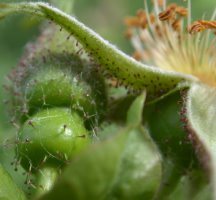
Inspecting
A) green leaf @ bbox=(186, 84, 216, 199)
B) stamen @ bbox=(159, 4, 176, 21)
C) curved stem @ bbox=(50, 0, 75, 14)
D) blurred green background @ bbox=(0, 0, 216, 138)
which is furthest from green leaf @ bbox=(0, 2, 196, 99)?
blurred green background @ bbox=(0, 0, 216, 138)

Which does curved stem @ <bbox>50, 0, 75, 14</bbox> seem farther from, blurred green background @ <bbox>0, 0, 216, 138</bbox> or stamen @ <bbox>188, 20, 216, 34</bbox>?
blurred green background @ <bbox>0, 0, 216, 138</bbox>

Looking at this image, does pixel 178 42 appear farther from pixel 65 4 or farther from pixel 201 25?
A: pixel 65 4

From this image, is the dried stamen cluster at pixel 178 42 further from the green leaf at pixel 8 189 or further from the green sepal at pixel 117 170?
the green leaf at pixel 8 189

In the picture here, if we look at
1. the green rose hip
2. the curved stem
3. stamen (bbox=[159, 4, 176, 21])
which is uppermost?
stamen (bbox=[159, 4, 176, 21])

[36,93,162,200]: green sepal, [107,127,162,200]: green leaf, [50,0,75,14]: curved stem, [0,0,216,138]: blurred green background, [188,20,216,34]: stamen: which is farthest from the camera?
[0,0,216,138]: blurred green background

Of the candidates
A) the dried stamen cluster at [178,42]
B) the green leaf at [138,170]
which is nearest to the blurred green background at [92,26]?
the dried stamen cluster at [178,42]

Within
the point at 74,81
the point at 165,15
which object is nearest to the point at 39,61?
the point at 74,81

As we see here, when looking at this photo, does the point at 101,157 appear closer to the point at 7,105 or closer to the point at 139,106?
the point at 139,106
